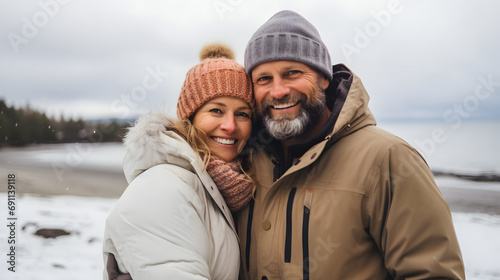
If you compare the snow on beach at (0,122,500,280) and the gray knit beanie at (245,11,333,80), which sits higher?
the gray knit beanie at (245,11,333,80)

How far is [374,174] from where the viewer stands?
5.82ft

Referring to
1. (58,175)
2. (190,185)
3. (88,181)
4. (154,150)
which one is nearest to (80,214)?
(88,181)

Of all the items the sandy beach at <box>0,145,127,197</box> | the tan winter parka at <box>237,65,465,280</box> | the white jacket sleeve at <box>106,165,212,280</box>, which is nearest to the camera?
the white jacket sleeve at <box>106,165,212,280</box>

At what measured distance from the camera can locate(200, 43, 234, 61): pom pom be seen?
8.11 ft

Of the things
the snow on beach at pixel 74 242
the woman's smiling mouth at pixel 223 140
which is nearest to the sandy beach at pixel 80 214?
the snow on beach at pixel 74 242

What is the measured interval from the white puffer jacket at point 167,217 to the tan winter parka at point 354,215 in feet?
0.90

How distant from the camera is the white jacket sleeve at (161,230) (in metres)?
1.57

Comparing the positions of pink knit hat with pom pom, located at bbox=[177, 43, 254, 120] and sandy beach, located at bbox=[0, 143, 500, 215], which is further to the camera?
sandy beach, located at bbox=[0, 143, 500, 215]

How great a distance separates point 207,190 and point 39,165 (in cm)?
1581

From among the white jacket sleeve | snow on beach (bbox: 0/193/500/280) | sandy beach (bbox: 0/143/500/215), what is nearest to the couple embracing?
the white jacket sleeve

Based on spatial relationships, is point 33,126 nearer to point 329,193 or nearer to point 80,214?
point 80,214

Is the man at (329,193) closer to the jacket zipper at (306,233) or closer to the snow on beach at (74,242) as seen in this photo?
the jacket zipper at (306,233)

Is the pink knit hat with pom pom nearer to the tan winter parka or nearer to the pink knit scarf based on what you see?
the pink knit scarf

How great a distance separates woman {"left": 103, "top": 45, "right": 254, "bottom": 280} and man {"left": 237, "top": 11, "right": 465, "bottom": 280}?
0.55ft
